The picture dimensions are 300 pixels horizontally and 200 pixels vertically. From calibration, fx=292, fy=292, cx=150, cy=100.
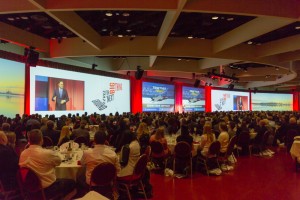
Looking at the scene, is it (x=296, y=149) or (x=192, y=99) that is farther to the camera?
(x=192, y=99)

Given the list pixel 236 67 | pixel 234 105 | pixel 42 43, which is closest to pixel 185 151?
pixel 42 43

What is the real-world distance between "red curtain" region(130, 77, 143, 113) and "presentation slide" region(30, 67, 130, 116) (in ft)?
1.66

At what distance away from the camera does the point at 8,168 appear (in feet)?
14.1

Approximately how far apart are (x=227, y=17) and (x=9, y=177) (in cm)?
846

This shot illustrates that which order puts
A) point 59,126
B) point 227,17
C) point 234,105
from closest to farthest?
point 227,17
point 59,126
point 234,105

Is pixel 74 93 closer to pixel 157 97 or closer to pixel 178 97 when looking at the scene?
pixel 157 97

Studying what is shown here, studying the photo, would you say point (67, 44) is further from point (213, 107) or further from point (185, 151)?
point (213, 107)

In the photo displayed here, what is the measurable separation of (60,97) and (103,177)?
11.7 meters

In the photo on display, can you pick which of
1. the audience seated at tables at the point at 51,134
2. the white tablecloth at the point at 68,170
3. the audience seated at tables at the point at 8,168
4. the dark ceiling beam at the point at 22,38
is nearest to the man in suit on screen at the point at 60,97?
the dark ceiling beam at the point at 22,38

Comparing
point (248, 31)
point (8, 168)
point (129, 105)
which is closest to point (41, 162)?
point (8, 168)

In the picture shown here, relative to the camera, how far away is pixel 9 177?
4355 mm

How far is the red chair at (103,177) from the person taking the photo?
14.1ft

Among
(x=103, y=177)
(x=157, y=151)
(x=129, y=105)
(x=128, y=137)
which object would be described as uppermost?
(x=129, y=105)

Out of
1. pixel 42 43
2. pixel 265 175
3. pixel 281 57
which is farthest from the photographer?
pixel 281 57
